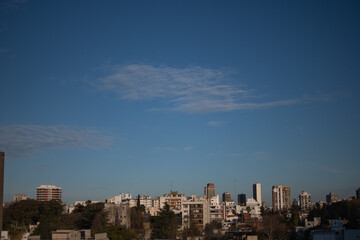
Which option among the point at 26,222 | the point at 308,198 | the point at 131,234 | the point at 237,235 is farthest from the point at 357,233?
the point at 308,198

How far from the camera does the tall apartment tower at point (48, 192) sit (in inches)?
4419

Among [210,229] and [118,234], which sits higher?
[118,234]

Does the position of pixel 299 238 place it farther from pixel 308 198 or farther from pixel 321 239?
pixel 308 198

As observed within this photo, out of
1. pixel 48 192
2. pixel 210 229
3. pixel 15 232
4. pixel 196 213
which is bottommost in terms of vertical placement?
pixel 210 229

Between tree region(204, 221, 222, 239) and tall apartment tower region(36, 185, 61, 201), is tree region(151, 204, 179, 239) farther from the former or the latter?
tall apartment tower region(36, 185, 61, 201)

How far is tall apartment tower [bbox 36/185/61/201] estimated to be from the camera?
368 ft

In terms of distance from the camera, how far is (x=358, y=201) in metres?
48.4

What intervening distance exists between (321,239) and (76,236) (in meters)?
17.5

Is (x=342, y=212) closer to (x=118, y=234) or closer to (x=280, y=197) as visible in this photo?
(x=118, y=234)

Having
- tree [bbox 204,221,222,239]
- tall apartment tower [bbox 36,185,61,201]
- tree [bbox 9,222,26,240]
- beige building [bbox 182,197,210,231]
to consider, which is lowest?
tree [bbox 204,221,222,239]

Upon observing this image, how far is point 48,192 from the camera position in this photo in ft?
372

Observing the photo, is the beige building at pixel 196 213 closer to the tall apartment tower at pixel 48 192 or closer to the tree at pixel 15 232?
the tree at pixel 15 232

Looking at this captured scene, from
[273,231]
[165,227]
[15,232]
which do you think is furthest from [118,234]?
[273,231]

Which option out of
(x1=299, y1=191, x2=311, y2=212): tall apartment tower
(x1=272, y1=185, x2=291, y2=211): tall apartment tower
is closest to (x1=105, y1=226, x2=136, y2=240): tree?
(x1=299, y1=191, x2=311, y2=212): tall apartment tower
